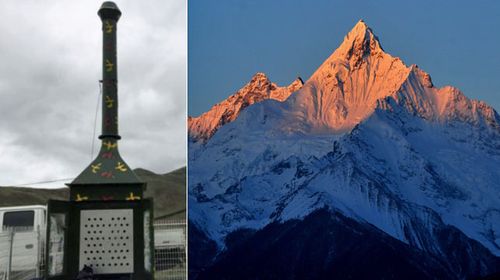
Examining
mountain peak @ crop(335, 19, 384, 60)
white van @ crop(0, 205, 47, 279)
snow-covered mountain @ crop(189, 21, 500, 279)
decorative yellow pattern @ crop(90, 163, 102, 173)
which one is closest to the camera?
white van @ crop(0, 205, 47, 279)

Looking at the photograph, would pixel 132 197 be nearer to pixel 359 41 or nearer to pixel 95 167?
pixel 95 167

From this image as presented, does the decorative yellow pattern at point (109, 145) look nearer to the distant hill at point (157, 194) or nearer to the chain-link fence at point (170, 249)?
the chain-link fence at point (170, 249)

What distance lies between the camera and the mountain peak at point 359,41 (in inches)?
439

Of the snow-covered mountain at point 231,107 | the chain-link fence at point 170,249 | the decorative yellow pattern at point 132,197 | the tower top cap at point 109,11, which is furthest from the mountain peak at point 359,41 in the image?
the chain-link fence at point 170,249

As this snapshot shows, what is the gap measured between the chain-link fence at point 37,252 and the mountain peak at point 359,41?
5.25 m

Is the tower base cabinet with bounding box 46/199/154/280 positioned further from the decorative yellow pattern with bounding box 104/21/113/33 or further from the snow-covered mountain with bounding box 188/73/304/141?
the decorative yellow pattern with bounding box 104/21/113/33

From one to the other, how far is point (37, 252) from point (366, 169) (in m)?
5.90

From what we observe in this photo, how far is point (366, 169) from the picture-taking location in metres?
11.1

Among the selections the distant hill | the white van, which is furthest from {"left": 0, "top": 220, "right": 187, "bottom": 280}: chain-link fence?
the distant hill

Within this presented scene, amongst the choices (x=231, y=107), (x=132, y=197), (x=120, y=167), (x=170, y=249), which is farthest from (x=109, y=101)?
(x=170, y=249)

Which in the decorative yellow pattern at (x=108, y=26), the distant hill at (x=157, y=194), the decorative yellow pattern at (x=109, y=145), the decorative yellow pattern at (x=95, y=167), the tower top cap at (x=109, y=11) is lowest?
the decorative yellow pattern at (x=95, y=167)

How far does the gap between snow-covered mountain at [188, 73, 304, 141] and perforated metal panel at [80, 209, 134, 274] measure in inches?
77.5

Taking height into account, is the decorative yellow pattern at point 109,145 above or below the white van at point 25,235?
above

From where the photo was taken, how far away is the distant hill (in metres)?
65.1
